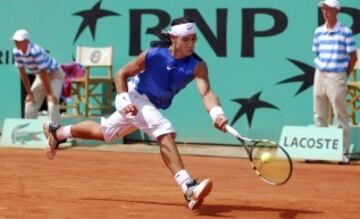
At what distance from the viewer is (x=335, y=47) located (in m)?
11.4

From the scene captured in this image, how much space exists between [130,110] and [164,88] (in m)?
0.44

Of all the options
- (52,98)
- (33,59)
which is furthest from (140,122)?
(33,59)

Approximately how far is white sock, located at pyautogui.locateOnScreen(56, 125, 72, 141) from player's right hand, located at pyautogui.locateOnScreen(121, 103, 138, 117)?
4.00 feet

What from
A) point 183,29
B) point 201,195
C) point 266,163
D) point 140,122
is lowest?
point 201,195

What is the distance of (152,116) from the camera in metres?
7.36

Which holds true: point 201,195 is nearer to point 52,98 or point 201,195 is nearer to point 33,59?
point 52,98

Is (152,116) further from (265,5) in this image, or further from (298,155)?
A: (265,5)

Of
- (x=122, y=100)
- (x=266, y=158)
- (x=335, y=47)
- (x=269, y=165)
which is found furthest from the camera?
(x=335, y=47)

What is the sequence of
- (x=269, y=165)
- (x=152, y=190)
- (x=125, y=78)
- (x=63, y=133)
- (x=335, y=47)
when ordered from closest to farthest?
(x=269, y=165) → (x=125, y=78) → (x=63, y=133) → (x=152, y=190) → (x=335, y=47)

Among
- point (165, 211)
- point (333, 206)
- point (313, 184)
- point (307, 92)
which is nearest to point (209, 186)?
point (165, 211)

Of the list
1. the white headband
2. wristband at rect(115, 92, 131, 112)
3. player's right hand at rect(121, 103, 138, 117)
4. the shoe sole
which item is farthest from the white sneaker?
the white headband

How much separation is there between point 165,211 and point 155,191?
1.33m

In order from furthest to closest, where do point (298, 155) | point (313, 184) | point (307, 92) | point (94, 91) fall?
point (94, 91)
point (307, 92)
point (298, 155)
point (313, 184)

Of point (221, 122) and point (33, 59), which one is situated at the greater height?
point (221, 122)
